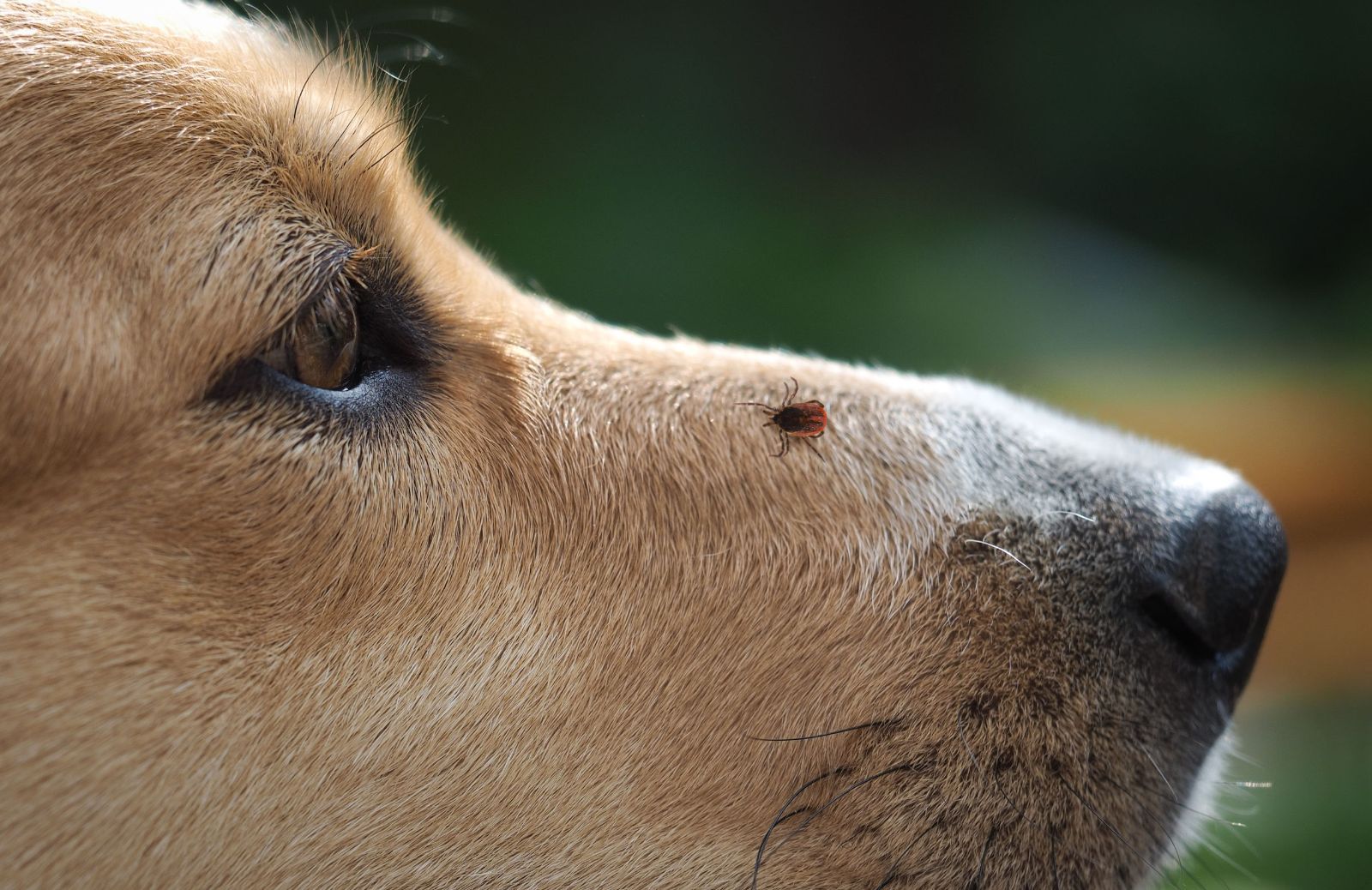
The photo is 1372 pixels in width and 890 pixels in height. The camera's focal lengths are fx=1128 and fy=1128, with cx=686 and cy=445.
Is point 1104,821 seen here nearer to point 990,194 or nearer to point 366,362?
point 366,362

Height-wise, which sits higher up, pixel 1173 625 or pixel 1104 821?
pixel 1173 625

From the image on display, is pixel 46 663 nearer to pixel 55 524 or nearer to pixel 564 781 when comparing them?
pixel 55 524

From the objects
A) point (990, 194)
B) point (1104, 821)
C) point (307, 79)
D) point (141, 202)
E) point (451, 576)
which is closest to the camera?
point (141, 202)

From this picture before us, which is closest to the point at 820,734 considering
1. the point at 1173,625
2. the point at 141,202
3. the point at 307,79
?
the point at 1173,625

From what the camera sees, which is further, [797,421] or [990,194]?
[990,194]

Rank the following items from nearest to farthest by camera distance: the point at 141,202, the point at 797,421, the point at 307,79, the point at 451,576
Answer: the point at 141,202
the point at 451,576
the point at 307,79
the point at 797,421

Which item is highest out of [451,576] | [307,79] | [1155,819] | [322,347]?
[307,79]

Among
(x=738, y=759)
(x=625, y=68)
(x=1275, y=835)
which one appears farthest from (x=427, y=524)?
(x=625, y=68)
